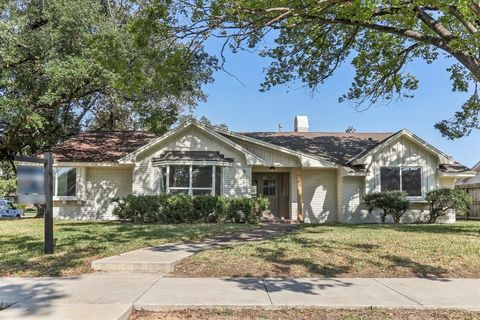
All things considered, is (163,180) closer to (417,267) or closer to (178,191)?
(178,191)

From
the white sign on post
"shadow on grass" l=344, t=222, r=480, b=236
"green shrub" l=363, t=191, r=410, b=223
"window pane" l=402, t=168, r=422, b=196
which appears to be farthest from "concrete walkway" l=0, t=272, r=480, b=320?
"window pane" l=402, t=168, r=422, b=196

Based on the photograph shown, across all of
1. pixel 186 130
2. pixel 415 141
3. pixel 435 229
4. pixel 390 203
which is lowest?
pixel 435 229

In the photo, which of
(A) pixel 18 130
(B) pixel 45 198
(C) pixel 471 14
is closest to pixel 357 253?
(B) pixel 45 198

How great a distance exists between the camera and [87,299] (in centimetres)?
586

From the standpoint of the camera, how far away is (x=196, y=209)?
16719mm

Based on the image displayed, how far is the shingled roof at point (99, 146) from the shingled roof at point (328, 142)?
6.21 meters

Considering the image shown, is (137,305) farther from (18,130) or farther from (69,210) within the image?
(18,130)

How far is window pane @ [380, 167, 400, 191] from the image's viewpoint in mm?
19188

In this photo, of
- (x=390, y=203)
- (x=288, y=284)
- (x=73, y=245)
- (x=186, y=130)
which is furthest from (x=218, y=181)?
(x=288, y=284)

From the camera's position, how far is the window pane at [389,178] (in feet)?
63.0

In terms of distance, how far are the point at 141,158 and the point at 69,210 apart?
4.37 metres

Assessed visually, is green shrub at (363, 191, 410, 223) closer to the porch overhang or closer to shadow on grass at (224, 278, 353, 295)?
the porch overhang

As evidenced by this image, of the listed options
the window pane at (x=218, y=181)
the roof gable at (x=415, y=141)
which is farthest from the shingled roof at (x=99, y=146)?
the roof gable at (x=415, y=141)

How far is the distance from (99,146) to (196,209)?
7.60m
